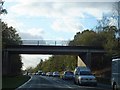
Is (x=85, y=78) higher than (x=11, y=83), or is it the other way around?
(x=85, y=78)

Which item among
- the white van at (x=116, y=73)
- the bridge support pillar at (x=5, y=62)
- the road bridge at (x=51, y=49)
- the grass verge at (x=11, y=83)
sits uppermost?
the road bridge at (x=51, y=49)

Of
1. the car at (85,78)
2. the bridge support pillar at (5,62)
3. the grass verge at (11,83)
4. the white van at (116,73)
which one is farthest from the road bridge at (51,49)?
the white van at (116,73)

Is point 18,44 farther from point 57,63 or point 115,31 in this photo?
point 57,63

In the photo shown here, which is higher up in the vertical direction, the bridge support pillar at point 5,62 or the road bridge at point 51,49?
the road bridge at point 51,49

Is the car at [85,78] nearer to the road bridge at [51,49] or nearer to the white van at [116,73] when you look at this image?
the white van at [116,73]

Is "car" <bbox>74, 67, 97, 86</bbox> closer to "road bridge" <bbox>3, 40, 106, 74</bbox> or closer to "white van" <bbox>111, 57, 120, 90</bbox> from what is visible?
"white van" <bbox>111, 57, 120, 90</bbox>

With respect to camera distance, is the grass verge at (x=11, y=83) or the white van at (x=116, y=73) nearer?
the white van at (x=116, y=73)

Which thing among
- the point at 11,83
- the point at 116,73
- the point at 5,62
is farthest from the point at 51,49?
the point at 116,73

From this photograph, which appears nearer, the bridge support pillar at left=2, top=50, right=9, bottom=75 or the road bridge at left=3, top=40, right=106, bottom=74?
the bridge support pillar at left=2, top=50, right=9, bottom=75

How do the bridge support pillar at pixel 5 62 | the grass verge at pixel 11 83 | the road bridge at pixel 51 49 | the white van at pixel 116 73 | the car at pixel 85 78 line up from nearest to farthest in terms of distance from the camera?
the white van at pixel 116 73, the grass verge at pixel 11 83, the car at pixel 85 78, the bridge support pillar at pixel 5 62, the road bridge at pixel 51 49

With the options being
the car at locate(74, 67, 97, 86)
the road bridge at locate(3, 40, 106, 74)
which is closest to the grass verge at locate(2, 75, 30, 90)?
the car at locate(74, 67, 97, 86)

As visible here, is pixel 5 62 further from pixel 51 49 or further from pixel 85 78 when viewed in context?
pixel 85 78

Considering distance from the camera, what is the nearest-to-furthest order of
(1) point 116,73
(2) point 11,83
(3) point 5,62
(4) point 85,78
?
(1) point 116,73
(4) point 85,78
(2) point 11,83
(3) point 5,62

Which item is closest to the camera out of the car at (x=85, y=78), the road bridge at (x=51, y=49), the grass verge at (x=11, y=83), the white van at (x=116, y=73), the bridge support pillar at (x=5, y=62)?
the white van at (x=116, y=73)
